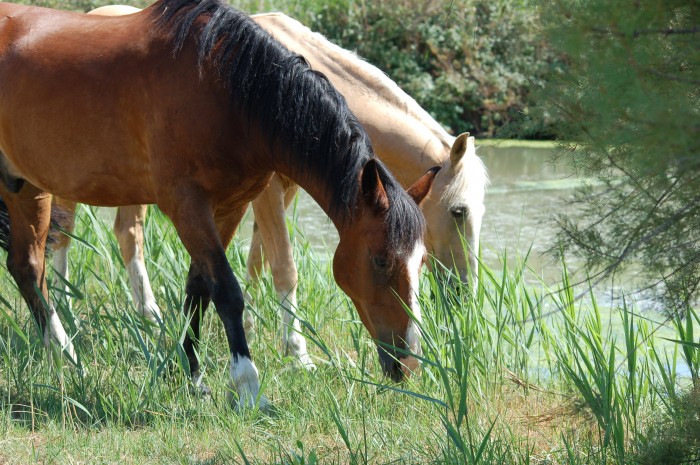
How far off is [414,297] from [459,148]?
4.40 feet

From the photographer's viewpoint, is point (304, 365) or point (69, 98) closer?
point (304, 365)

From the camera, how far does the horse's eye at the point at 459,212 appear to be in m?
4.60

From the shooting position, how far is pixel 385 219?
339cm

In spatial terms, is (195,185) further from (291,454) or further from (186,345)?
(291,454)

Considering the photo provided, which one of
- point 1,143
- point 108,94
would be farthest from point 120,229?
point 108,94

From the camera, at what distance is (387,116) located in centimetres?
476

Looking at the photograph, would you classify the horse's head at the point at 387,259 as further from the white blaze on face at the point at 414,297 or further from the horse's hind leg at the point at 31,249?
the horse's hind leg at the point at 31,249

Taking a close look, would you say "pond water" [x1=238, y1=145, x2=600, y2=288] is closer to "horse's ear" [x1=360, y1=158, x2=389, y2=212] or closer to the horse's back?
the horse's back

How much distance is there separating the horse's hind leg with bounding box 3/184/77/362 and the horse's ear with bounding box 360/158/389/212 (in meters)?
1.78

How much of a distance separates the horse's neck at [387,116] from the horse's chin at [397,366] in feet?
4.81

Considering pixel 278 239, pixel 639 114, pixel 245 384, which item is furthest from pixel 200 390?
pixel 639 114

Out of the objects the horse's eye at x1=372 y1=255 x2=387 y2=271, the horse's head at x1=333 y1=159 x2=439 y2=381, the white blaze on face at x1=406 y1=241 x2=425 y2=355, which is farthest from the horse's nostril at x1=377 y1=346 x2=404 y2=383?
the horse's eye at x1=372 y1=255 x2=387 y2=271

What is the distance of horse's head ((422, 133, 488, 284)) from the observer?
460 centimetres

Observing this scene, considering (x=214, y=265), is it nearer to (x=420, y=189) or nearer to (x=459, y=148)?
(x=420, y=189)
